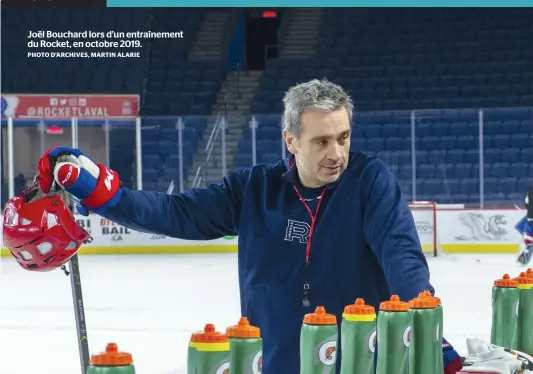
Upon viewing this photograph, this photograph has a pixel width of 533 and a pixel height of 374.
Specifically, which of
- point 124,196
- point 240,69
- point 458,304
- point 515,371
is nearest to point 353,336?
point 515,371

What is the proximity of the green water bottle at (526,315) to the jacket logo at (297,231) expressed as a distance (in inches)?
21.4

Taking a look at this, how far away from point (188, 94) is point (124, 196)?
16.0 meters

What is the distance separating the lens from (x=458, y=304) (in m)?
7.42

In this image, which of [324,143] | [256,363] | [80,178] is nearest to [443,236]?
[324,143]

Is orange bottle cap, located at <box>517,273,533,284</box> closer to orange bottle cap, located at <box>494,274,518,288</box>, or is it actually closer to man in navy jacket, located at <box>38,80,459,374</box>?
orange bottle cap, located at <box>494,274,518,288</box>

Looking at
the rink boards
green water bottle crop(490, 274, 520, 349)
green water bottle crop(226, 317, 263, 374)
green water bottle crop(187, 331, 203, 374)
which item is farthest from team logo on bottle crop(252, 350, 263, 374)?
the rink boards

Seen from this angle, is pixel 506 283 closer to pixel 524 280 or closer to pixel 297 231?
pixel 524 280

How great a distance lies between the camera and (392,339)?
1555 mm

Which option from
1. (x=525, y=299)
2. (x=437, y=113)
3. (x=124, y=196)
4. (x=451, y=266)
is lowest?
(x=451, y=266)

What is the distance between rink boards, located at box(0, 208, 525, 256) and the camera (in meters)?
13.0

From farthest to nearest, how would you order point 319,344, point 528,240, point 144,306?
point 528,240, point 144,306, point 319,344

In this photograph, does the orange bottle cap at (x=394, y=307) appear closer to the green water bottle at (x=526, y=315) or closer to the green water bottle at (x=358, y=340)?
the green water bottle at (x=358, y=340)

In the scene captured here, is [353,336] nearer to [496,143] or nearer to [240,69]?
[496,143]

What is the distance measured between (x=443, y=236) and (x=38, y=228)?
37.7ft
